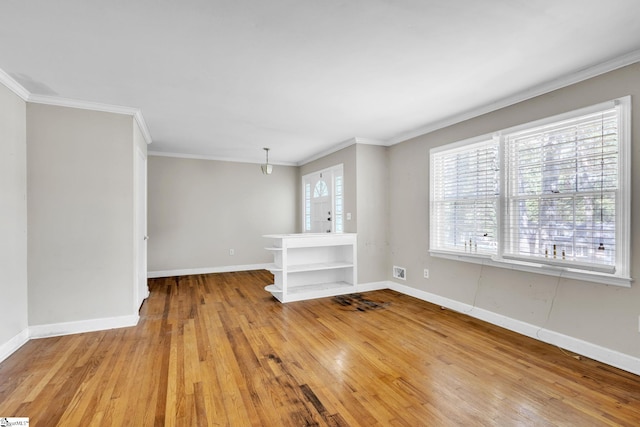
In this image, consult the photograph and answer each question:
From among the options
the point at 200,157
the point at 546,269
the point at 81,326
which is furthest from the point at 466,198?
the point at 200,157

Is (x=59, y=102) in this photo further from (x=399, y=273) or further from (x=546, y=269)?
(x=546, y=269)

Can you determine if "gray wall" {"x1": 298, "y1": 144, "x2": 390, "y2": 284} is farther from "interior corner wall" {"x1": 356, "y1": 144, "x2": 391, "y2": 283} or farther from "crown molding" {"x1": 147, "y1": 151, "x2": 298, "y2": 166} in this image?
"crown molding" {"x1": 147, "y1": 151, "x2": 298, "y2": 166}

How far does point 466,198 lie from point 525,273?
1.09m

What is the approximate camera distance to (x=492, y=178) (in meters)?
3.44

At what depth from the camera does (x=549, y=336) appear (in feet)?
9.36

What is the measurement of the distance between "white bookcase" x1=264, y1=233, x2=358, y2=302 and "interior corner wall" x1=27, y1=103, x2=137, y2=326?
1873 millimetres

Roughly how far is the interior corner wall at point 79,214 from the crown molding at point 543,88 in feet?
12.6

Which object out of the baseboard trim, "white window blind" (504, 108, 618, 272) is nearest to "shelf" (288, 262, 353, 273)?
the baseboard trim

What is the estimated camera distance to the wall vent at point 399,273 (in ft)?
15.5

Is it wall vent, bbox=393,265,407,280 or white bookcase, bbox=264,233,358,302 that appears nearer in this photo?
white bookcase, bbox=264,233,358,302

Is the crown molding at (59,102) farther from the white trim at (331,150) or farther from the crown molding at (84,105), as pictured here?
the white trim at (331,150)

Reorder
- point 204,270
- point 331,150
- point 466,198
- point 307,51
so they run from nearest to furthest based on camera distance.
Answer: point 307,51
point 466,198
point 331,150
point 204,270

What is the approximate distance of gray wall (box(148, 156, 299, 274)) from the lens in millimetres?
5984

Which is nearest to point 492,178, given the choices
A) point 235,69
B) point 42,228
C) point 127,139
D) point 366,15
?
point 366,15
